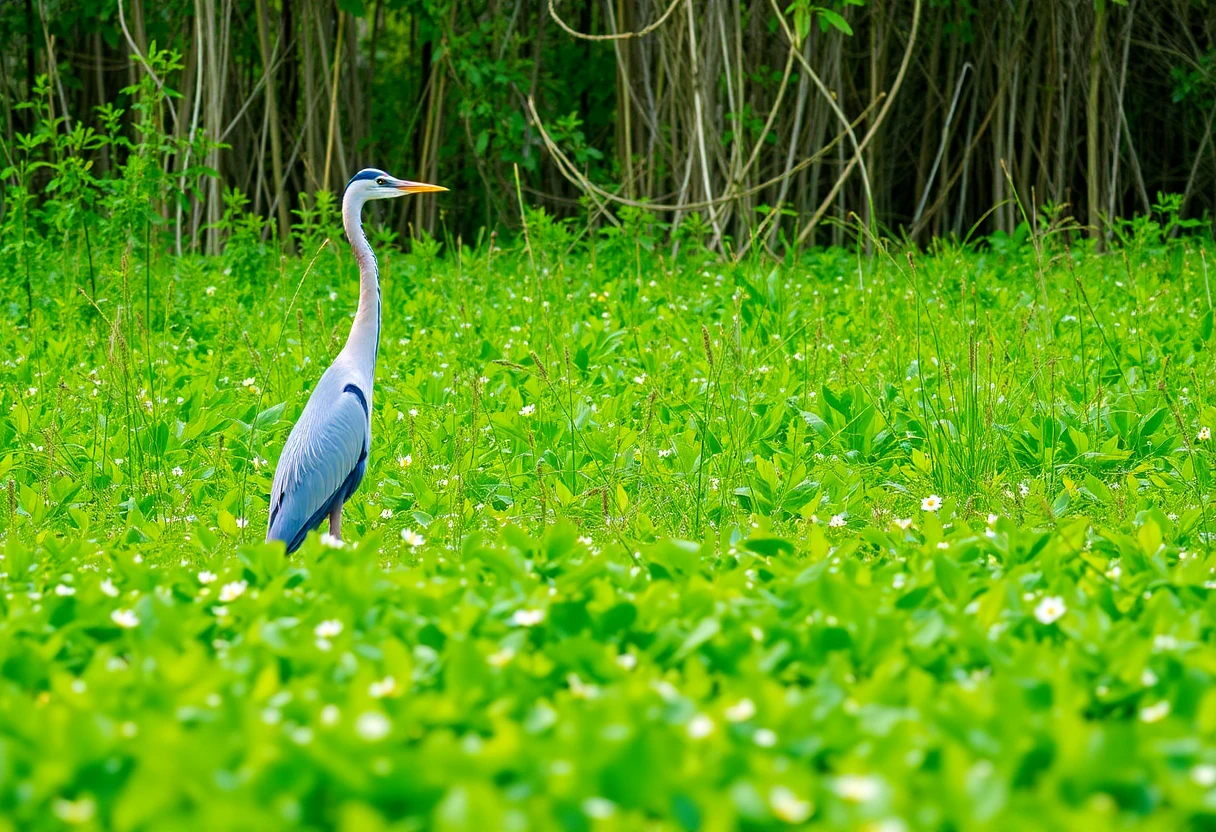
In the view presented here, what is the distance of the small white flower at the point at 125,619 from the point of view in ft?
6.86

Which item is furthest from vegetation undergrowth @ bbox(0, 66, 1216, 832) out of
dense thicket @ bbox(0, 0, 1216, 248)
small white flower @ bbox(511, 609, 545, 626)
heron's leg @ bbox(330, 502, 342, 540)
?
dense thicket @ bbox(0, 0, 1216, 248)

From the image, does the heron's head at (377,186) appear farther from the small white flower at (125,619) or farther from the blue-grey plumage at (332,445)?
the small white flower at (125,619)

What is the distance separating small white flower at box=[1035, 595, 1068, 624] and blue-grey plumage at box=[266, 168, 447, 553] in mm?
1819

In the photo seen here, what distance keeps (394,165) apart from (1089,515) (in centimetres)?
861

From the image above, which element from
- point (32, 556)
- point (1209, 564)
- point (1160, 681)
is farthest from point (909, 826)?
point (32, 556)

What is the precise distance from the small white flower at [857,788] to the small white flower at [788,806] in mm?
35

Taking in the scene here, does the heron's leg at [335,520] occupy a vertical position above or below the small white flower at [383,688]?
below

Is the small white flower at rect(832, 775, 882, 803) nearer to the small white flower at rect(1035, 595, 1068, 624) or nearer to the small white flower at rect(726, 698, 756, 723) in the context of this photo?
the small white flower at rect(726, 698, 756, 723)

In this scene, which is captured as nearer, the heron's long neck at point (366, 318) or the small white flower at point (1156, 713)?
the small white flower at point (1156, 713)

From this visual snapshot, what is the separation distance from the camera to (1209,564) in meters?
2.44

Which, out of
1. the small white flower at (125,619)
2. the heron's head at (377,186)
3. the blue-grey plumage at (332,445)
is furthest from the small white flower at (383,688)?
the heron's head at (377,186)

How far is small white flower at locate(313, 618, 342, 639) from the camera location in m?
2.02

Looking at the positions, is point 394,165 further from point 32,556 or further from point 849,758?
point 849,758

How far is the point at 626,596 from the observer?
87.0 inches
